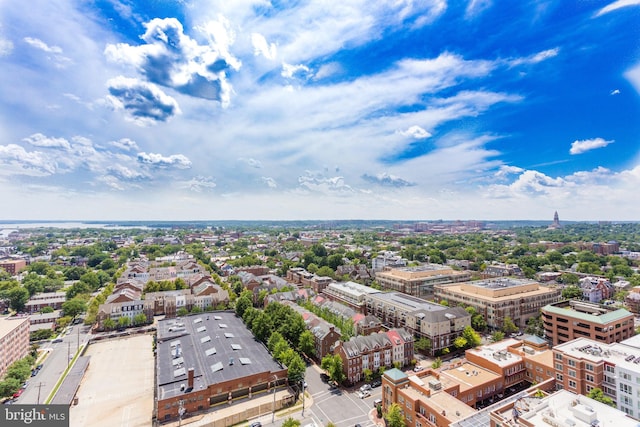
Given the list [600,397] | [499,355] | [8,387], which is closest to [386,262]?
[499,355]

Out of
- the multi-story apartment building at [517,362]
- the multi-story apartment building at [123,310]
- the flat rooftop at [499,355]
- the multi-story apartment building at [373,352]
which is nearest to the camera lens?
the multi-story apartment building at [517,362]

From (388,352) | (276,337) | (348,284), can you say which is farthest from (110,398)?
(348,284)

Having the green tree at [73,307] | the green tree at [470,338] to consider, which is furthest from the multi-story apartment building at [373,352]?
the green tree at [73,307]

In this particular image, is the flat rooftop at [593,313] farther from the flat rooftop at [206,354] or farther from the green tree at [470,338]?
the flat rooftop at [206,354]

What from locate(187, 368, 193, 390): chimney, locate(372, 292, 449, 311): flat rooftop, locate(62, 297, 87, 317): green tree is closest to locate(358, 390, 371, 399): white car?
locate(187, 368, 193, 390): chimney

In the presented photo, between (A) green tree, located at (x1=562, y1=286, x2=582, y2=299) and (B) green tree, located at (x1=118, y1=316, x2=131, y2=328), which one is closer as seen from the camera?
(B) green tree, located at (x1=118, y1=316, x2=131, y2=328)

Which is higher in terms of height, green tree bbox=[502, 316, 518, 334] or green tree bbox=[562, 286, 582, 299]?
green tree bbox=[562, 286, 582, 299]

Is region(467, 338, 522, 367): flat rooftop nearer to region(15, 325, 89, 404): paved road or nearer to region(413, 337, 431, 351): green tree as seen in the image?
region(413, 337, 431, 351): green tree
